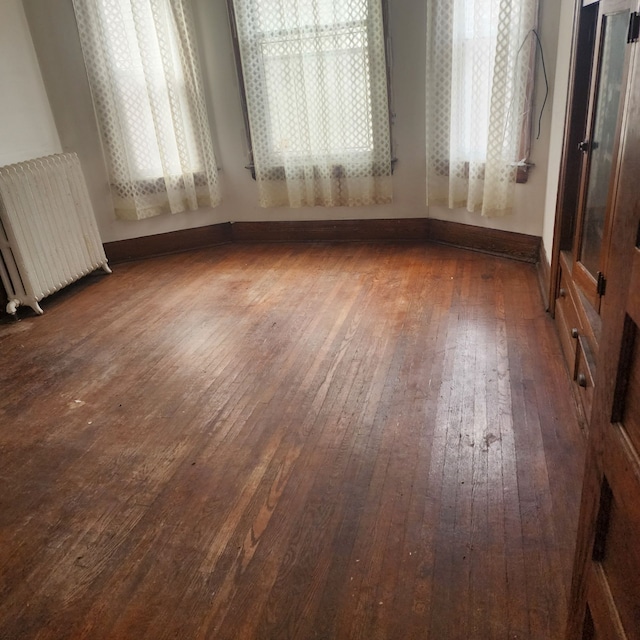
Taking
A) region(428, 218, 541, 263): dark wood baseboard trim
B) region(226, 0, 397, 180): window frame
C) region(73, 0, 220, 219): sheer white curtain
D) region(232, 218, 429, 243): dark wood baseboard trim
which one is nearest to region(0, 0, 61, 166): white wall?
region(73, 0, 220, 219): sheer white curtain

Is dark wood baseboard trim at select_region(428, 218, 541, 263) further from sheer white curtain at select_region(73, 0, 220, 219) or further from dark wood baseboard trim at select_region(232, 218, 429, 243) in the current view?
sheer white curtain at select_region(73, 0, 220, 219)

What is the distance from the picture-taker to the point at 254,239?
15.2ft

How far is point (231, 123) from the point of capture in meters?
4.28

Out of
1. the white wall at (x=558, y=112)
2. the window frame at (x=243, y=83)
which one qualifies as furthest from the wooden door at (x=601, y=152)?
the window frame at (x=243, y=83)

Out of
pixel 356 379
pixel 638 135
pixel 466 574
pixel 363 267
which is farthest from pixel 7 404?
pixel 638 135

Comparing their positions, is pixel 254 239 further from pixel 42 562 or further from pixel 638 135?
pixel 638 135

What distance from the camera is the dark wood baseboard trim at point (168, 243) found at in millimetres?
4305

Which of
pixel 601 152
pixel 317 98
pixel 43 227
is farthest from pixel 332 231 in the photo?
pixel 601 152

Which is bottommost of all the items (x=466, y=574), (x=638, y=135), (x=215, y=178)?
(x=466, y=574)

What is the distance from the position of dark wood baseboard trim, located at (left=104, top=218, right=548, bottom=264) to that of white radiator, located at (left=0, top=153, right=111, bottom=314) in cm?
58

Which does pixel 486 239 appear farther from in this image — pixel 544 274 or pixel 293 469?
pixel 293 469

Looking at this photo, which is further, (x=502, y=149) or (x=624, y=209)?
(x=502, y=149)

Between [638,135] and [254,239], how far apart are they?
160 inches

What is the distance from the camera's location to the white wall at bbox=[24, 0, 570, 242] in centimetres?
360
